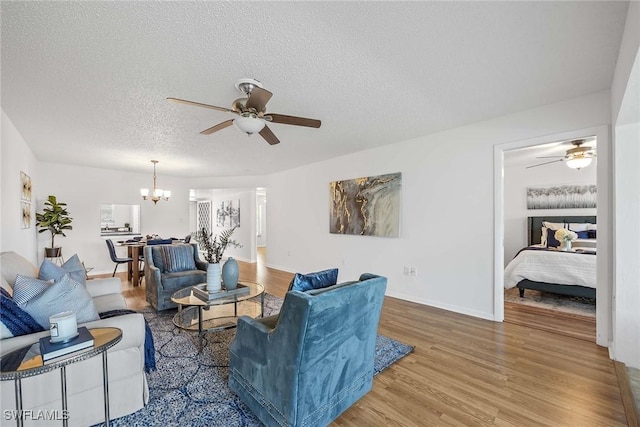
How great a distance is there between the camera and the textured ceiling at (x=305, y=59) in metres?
1.66

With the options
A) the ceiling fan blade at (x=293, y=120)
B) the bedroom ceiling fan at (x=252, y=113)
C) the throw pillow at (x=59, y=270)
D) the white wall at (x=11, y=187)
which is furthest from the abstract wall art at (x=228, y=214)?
the ceiling fan blade at (x=293, y=120)

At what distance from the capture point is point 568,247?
4449 mm

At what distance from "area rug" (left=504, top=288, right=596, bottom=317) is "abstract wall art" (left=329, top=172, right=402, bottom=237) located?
2.13 meters

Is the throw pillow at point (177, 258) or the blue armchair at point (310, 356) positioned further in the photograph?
the throw pillow at point (177, 258)

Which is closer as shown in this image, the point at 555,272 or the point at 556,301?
the point at 555,272

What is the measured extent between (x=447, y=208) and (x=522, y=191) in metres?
3.59

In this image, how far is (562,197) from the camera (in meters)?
5.69

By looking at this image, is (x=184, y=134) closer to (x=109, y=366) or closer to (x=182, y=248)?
(x=182, y=248)

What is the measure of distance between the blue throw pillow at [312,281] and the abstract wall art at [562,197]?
19.7 ft

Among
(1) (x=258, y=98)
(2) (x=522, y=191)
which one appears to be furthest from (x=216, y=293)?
(2) (x=522, y=191)

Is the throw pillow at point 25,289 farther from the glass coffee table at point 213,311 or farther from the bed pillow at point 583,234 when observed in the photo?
the bed pillow at point 583,234

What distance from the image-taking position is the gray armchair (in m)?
3.70

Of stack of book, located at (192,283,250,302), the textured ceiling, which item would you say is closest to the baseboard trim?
the textured ceiling

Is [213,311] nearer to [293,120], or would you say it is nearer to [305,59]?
[293,120]
